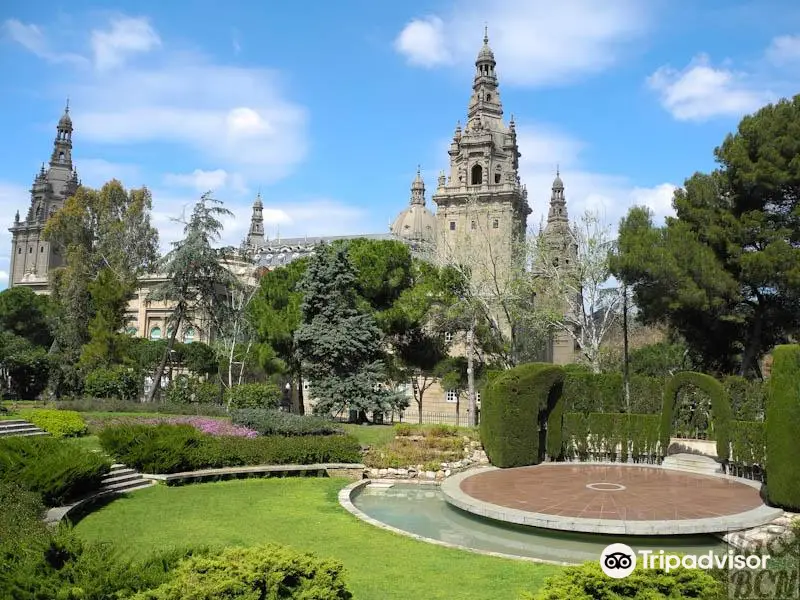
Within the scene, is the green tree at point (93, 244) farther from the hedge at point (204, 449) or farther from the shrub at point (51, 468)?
the shrub at point (51, 468)

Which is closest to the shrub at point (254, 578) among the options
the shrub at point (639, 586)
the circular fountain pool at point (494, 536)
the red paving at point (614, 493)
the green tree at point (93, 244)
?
the shrub at point (639, 586)

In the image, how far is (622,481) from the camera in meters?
16.6

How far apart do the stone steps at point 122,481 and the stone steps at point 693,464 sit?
47.9 feet

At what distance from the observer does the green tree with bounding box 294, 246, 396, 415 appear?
27.7m

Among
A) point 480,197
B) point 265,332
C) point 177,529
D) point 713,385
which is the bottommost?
point 177,529

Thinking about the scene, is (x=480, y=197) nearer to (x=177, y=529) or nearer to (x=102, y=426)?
(x=102, y=426)

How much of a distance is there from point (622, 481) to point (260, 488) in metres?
9.09

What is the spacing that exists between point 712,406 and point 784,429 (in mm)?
5627

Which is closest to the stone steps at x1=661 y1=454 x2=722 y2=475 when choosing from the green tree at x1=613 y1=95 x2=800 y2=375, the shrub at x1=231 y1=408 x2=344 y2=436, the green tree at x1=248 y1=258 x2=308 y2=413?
the green tree at x1=613 y1=95 x2=800 y2=375

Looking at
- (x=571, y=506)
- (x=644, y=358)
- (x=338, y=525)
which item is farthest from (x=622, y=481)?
(x=644, y=358)

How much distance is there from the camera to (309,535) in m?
11.5

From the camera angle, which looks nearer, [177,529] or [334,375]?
[177,529]

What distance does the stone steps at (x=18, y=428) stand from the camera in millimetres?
19422

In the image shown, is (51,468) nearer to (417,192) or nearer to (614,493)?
(614,493)
